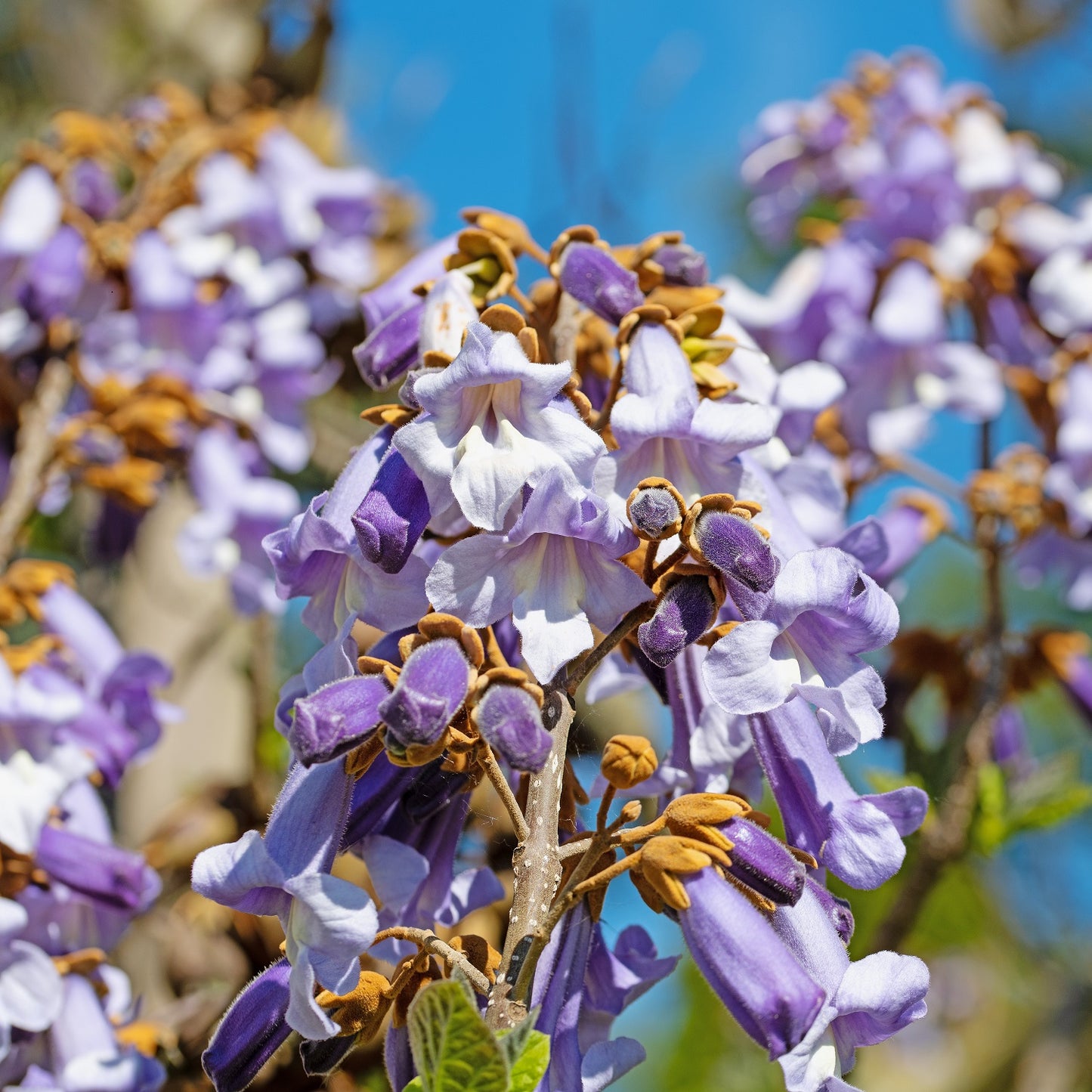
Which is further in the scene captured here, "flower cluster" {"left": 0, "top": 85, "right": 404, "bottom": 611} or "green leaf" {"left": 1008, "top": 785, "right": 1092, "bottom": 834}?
"flower cluster" {"left": 0, "top": 85, "right": 404, "bottom": 611}

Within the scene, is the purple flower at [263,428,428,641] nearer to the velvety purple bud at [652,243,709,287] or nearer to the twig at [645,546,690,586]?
the twig at [645,546,690,586]

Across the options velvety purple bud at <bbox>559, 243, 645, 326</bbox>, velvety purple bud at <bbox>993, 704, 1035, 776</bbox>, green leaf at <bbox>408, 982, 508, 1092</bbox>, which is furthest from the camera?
velvety purple bud at <bbox>993, 704, 1035, 776</bbox>

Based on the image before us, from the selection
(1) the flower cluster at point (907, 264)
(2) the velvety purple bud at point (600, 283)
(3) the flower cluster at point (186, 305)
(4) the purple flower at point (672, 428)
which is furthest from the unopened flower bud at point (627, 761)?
(3) the flower cluster at point (186, 305)

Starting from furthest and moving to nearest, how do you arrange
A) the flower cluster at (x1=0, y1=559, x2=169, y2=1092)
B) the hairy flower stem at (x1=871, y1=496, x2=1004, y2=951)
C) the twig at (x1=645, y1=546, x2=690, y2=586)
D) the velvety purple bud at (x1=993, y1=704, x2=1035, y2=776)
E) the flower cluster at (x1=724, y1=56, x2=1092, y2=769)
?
the velvety purple bud at (x1=993, y1=704, x2=1035, y2=776) < the flower cluster at (x1=724, y1=56, x2=1092, y2=769) < the hairy flower stem at (x1=871, y1=496, x2=1004, y2=951) < the flower cluster at (x1=0, y1=559, x2=169, y2=1092) < the twig at (x1=645, y1=546, x2=690, y2=586)

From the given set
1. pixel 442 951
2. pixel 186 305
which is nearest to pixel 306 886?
pixel 442 951

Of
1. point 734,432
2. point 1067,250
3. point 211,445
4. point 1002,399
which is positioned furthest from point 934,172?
point 734,432

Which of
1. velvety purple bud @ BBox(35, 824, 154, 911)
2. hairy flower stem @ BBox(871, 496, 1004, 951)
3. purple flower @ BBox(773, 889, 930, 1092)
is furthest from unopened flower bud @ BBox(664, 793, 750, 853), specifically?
hairy flower stem @ BBox(871, 496, 1004, 951)
